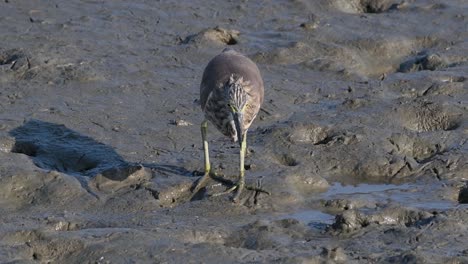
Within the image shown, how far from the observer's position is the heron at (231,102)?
28.4 feet

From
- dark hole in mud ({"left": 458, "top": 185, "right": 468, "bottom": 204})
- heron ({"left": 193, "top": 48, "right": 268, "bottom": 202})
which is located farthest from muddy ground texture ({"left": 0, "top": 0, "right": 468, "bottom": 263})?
heron ({"left": 193, "top": 48, "right": 268, "bottom": 202})

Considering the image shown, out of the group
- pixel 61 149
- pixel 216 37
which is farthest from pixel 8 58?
pixel 216 37

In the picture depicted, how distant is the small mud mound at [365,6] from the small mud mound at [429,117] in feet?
10.5

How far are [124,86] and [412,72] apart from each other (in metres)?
3.15

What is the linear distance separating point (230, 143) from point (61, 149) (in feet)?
5.02

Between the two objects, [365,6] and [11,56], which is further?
[365,6]

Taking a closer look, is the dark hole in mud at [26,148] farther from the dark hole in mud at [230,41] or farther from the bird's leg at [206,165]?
the dark hole in mud at [230,41]

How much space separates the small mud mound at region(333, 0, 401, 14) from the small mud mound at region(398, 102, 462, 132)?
320 centimetres

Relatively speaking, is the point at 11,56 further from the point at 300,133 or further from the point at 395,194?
the point at 395,194

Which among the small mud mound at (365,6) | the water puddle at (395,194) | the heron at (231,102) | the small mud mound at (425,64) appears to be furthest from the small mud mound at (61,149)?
the small mud mound at (365,6)

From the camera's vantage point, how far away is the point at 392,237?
7699 mm

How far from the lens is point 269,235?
7.75 m

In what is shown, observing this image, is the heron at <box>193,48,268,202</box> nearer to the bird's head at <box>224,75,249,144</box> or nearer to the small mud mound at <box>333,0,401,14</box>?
the bird's head at <box>224,75,249,144</box>

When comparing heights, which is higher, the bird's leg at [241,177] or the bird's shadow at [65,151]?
the bird's leg at [241,177]
